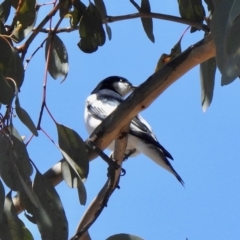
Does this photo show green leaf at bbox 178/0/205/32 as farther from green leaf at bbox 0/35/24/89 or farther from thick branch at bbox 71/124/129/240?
green leaf at bbox 0/35/24/89

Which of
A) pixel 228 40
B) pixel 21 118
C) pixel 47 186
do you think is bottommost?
pixel 228 40

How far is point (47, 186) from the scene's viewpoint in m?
1.68

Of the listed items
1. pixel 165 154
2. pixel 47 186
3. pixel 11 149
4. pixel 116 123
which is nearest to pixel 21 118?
pixel 11 149

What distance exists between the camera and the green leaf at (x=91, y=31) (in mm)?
2098

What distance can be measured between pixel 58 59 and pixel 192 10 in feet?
1.41

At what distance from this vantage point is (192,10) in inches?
86.6

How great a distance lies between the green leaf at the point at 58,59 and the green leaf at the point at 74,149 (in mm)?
300

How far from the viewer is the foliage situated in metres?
1.03

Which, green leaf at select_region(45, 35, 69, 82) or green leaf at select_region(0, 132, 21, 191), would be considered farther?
green leaf at select_region(45, 35, 69, 82)

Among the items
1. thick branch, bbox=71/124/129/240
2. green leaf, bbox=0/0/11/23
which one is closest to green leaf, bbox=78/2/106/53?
green leaf, bbox=0/0/11/23

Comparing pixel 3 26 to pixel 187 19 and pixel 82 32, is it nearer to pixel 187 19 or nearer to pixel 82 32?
pixel 82 32

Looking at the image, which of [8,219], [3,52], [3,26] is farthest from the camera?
[3,26]

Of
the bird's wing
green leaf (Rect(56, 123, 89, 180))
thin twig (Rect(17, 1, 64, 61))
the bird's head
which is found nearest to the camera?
green leaf (Rect(56, 123, 89, 180))

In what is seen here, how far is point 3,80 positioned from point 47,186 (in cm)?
28
